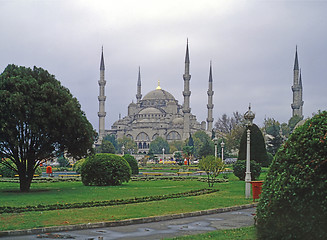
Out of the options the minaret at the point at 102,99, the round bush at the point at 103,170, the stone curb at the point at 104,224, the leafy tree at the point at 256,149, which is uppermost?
the minaret at the point at 102,99

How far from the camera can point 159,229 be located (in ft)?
30.1

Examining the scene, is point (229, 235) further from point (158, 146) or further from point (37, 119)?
point (158, 146)

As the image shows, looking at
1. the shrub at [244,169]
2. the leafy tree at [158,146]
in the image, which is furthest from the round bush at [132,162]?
the leafy tree at [158,146]

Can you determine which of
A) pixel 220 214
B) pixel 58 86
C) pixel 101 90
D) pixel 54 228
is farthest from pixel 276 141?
pixel 101 90

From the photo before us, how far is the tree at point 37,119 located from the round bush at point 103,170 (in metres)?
1.53

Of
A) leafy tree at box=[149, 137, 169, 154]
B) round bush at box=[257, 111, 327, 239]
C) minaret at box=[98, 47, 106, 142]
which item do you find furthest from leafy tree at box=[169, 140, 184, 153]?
round bush at box=[257, 111, 327, 239]

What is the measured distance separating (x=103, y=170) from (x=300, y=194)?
1606 centimetres

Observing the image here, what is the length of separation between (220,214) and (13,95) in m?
9.37

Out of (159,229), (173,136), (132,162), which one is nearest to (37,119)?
(159,229)

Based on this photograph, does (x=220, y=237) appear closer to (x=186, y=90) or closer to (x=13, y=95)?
(x=13, y=95)

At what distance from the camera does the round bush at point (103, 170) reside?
67.8 ft


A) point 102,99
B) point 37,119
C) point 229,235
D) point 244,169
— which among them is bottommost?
point 229,235

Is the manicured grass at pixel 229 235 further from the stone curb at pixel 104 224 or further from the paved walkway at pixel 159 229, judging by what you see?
the stone curb at pixel 104 224

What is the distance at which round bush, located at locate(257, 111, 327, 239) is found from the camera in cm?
527
